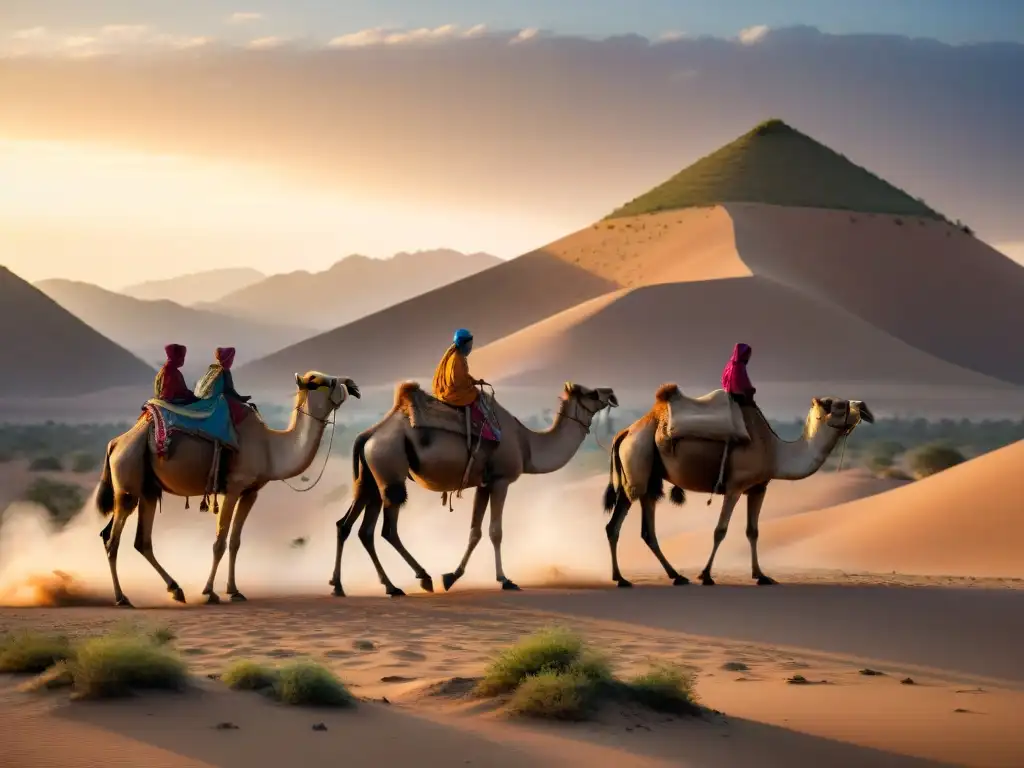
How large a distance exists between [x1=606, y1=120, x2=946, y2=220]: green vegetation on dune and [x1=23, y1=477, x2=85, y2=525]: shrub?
98.8m

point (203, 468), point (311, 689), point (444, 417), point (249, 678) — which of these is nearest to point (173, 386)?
point (203, 468)

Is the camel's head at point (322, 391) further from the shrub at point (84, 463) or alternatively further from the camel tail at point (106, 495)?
the shrub at point (84, 463)

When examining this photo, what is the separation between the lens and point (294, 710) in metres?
9.64

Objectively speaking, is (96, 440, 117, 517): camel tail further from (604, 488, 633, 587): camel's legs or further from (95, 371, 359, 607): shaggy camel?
(604, 488, 633, 587): camel's legs

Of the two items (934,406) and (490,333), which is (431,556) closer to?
(934,406)

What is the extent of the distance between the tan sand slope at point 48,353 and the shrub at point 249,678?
365 feet

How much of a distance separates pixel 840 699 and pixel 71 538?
1364 centimetres

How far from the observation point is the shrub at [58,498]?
29.0 meters

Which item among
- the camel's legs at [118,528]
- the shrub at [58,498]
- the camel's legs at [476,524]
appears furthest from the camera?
the shrub at [58,498]

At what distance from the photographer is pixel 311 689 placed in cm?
972

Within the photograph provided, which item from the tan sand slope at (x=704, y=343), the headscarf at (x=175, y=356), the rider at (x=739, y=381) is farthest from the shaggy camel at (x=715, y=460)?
the tan sand slope at (x=704, y=343)

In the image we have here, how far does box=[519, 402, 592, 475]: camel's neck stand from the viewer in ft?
56.2

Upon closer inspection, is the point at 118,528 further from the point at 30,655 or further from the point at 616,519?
the point at 616,519

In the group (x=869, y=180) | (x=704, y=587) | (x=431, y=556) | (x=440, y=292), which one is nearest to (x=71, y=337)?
(x=440, y=292)
